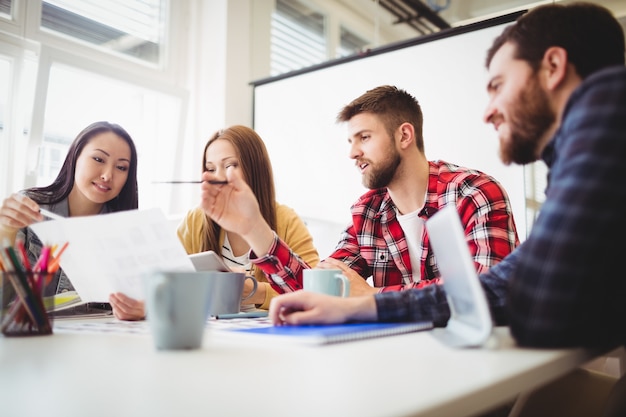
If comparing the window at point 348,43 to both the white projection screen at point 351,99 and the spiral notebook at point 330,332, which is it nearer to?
the white projection screen at point 351,99

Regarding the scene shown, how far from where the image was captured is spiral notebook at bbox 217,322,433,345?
695mm

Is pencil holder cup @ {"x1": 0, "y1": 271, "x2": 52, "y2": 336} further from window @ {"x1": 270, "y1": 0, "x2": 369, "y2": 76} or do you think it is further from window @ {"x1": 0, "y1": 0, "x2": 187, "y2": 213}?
window @ {"x1": 270, "y1": 0, "x2": 369, "y2": 76}

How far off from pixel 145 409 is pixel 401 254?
131 centimetres

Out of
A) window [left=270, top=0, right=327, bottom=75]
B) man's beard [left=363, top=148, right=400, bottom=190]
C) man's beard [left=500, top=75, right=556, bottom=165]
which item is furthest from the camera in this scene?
window [left=270, top=0, right=327, bottom=75]

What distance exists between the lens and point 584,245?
634 millimetres

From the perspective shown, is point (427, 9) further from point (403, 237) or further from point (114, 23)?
point (403, 237)

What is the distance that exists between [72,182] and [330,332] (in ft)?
4.79

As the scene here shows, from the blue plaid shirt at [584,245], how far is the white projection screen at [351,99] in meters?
1.77

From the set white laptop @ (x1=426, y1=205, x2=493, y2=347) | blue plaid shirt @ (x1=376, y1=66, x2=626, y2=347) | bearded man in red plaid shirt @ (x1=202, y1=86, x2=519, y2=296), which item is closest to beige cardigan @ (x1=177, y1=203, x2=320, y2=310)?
bearded man in red plaid shirt @ (x1=202, y1=86, x2=519, y2=296)

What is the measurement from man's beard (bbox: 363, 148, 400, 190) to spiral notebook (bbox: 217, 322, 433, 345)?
3.15ft

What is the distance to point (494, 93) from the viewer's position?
3.20ft

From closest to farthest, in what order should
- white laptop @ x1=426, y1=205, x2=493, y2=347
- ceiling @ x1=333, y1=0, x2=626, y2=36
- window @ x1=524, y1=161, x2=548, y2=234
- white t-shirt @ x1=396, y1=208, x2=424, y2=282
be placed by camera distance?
white laptop @ x1=426, y1=205, x2=493, y2=347, white t-shirt @ x1=396, y1=208, x2=424, y2=282, window @ x1=524, y1=161, x2=548, y2=234, ceiling @ x1=333, y1=0, x2=626, y2=36

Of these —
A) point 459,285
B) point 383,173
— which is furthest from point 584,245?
point 383,173

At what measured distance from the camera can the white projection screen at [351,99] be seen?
251cm
